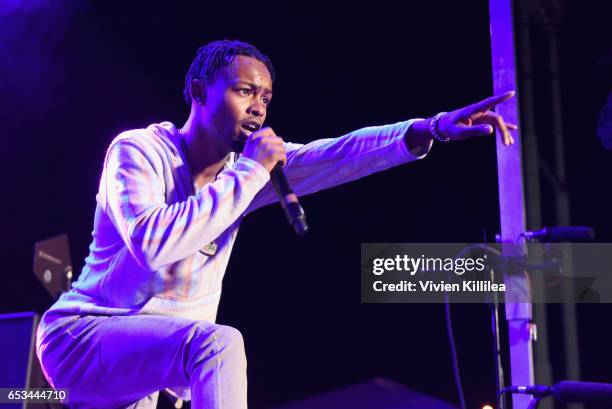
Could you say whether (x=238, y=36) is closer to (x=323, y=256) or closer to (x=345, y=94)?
(x=345, y=94)

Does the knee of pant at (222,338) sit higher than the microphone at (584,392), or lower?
higher

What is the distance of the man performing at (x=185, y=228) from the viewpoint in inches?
67.1

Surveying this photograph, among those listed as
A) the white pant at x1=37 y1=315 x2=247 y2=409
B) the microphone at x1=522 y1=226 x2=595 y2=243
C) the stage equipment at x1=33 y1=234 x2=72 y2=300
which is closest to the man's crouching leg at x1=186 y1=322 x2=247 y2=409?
the white pant at x1=37 y1=315 x2=247 y2=409

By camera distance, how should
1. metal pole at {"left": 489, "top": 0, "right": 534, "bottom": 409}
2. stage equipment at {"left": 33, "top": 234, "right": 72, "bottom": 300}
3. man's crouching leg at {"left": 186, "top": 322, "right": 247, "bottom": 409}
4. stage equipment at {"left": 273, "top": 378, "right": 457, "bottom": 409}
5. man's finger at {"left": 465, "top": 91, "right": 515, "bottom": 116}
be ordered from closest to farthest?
1. man's crouching leg at {"left": 186, "top": 322, "right": 247, "bottom": 409}
2. man's finger at {"left": 465, "top": 91, "right": 515, "bottom": 116}
3. metal pole at {"left": 489, "top": 0, "right": 534, "bottom": 409}
4. stage equipment at {"left": 273, "top": 378, "right": 457, "bottom": 409}
5. stage equipment at {"left": 33, "top": 234, "right": 72, "bottom": 300}

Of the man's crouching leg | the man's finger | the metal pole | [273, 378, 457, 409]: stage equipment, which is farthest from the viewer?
[273, 378, 457, 409]: stage equipment

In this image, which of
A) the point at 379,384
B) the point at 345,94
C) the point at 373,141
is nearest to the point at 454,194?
the point at 345,94

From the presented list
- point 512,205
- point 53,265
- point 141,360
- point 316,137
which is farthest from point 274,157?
point 316,137

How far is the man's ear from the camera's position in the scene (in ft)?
7.56

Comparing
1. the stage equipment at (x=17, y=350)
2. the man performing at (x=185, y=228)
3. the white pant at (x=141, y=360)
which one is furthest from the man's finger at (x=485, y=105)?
the stage equipment at (x=17, y=350)

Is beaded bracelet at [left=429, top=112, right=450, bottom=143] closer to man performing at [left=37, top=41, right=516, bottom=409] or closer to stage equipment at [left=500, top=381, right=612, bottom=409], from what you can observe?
man performing at [left=37, top=41, right=516, bottom=409]

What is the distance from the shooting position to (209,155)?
87.6 inches

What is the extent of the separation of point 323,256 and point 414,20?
1754mm

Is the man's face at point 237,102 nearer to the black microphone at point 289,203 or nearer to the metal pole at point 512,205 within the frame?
the black microphone at point 289,203

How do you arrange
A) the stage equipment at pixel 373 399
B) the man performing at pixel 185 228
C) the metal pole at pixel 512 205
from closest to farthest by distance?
the man performing at pixel 185 228
the metal pole at pixel 512 205
the stage equipment at pixel 373 399
